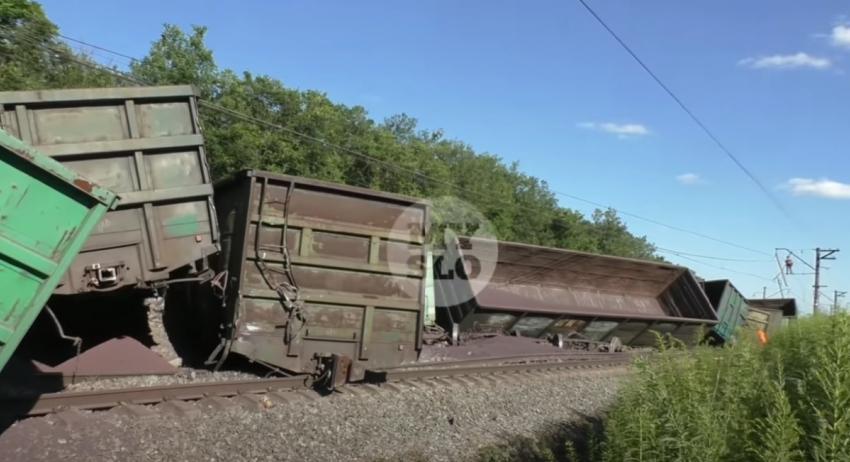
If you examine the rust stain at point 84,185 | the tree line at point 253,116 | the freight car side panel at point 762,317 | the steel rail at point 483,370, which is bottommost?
the steel rail at point 483,370

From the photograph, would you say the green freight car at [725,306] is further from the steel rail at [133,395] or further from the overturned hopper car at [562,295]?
the steel rail at [133,395]

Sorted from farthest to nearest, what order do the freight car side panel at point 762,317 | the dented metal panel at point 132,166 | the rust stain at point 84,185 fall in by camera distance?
the freight car side panel at point 762,317, the dented metal panel at point 132,166, the rust stain at point 84,185

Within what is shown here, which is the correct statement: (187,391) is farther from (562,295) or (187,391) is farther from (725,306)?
(725,306)

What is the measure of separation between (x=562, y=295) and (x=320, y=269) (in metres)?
9.93

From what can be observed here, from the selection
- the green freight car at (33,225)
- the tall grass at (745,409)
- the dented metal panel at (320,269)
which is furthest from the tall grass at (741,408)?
the green freight car at (33,225)

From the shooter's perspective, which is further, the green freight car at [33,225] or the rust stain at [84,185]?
the rust stain at [84,185]

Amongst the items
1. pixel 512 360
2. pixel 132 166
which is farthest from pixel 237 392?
pixel 512 360

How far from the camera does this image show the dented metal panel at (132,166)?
6.80 meters

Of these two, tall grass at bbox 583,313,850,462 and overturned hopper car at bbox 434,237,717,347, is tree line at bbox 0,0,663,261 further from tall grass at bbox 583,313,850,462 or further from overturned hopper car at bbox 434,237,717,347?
tall grass at bbox 583,313,850,462

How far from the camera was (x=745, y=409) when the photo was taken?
16.2 ft

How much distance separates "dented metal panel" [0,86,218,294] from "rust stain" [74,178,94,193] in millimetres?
1948

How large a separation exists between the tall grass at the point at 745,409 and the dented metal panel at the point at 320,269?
12.5ft

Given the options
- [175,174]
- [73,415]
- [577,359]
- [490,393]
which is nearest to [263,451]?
[73,415]

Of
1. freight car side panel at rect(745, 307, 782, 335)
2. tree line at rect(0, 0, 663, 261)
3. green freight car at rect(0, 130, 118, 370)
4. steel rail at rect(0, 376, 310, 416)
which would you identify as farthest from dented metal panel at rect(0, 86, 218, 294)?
freight car side panel at rect(745, 307, 782, 335)
